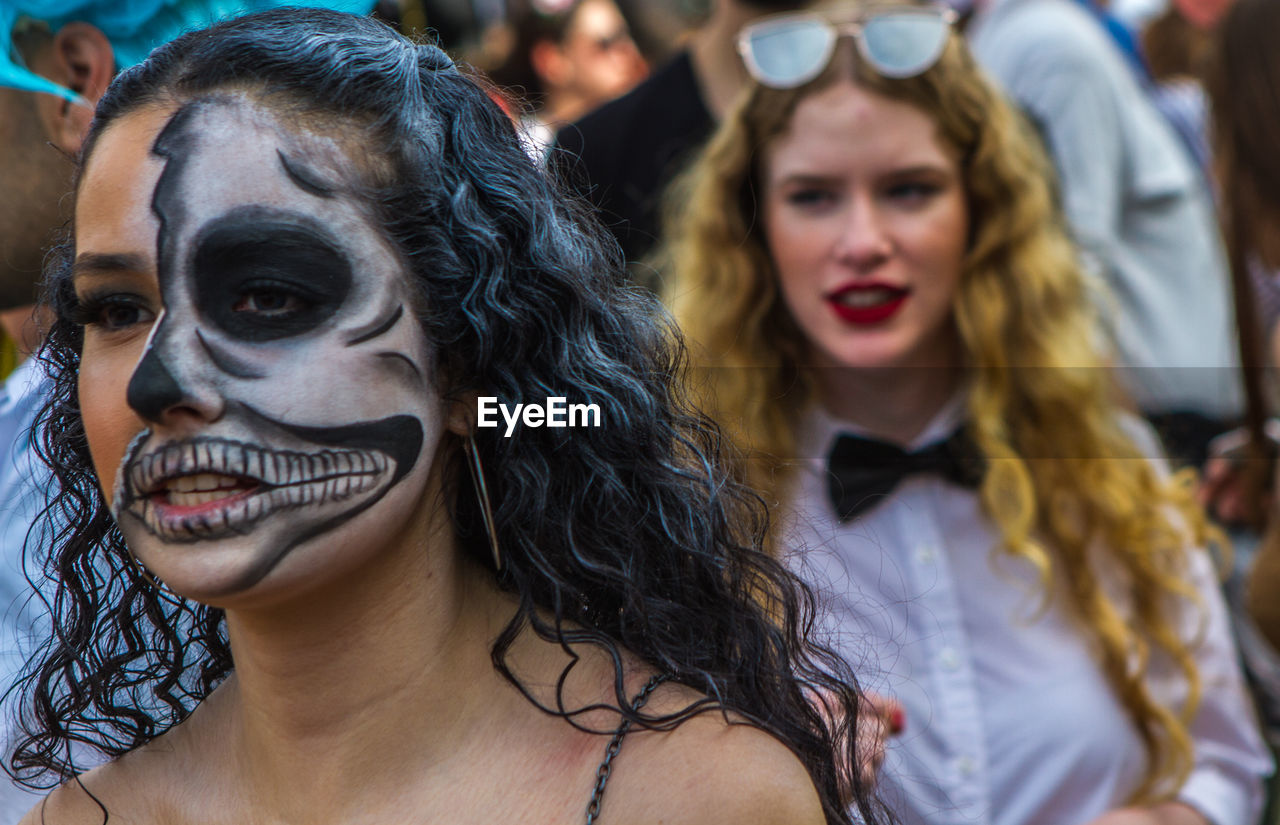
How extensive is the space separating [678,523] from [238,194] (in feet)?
2.19

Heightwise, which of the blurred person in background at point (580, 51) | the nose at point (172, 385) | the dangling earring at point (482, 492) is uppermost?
the nose at point (172, 385)

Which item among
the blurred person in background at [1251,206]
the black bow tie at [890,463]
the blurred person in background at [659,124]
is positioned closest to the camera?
the black bow tie at [890,463]

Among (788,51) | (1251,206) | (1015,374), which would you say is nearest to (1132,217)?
(1251,206)

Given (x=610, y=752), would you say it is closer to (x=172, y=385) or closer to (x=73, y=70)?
(x=172, y=385)

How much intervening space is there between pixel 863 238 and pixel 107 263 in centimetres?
167

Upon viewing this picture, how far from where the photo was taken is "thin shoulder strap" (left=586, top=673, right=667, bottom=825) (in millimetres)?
1537


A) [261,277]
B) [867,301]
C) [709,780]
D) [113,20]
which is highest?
[261,277]

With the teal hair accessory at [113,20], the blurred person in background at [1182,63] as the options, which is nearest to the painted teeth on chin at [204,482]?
the teal hair accessory at [113,20]

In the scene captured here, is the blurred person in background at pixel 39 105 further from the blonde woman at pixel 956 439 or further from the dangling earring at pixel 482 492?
the blonde woman at pixel 956 439

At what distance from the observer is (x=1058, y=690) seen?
267 cm

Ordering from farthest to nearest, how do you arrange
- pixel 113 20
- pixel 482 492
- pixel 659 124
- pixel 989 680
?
pixel 659 124, pixel 989 680, pixel 113 20, pixel 482 492

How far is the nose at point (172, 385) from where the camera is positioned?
1454 mm

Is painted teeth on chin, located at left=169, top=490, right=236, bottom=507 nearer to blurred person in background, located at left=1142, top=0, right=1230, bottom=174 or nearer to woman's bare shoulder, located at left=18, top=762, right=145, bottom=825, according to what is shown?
woman's bare shoulder, located at left=18, top=762, right=145, bottom=825

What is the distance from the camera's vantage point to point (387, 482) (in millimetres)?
1532
